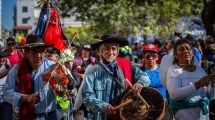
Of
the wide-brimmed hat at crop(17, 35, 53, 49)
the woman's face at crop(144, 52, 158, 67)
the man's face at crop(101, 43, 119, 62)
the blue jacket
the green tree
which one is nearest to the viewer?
the blue jacket

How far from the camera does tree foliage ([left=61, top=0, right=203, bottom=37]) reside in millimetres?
24875

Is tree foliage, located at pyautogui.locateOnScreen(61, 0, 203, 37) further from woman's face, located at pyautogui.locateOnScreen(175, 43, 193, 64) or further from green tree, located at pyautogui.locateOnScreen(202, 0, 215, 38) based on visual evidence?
woman's face, located at pyautogui.locateOnScreen(175, 43, 193, 64)

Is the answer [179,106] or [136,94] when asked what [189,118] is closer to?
[179,106]

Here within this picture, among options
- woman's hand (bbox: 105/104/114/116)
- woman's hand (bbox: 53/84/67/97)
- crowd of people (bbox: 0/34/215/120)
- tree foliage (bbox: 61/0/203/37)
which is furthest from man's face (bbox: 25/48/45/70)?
tree foliage (bbox: 61/0/203/37)

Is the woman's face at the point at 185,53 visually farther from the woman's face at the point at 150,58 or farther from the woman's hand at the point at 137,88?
the woman's face at the point at 150,58

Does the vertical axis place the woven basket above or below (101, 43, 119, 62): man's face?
below

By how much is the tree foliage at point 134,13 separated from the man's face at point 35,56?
18.0 meters

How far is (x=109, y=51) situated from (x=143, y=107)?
751mm

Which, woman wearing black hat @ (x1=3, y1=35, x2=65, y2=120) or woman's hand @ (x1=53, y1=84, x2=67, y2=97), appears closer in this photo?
woman's hand @ (x1=53, y1=84, x2=67, y2=97)

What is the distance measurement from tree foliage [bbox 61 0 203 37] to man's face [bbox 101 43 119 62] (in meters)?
18.0

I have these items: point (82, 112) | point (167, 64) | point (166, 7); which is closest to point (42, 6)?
point (82, 112)

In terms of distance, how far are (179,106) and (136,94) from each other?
853 mm

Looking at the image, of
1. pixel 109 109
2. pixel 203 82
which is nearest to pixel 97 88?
pixel 109 109

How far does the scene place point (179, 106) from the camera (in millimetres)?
5211
